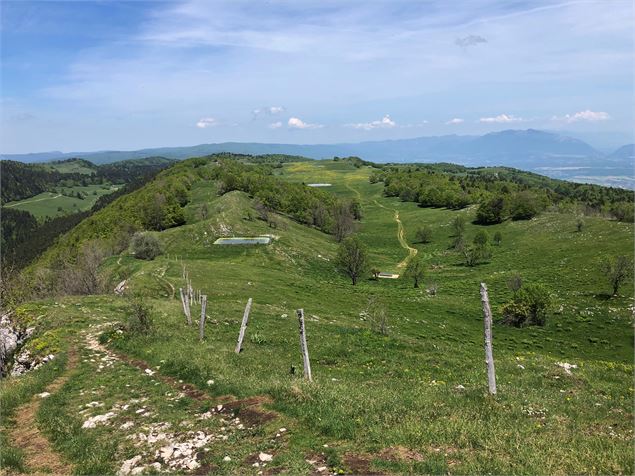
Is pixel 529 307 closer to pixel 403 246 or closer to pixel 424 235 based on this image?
pixel 403 246

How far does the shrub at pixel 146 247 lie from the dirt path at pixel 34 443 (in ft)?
196

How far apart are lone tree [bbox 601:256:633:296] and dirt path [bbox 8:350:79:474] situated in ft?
221

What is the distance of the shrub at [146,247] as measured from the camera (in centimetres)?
7356

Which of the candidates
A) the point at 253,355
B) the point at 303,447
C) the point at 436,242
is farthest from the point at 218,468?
the point at 436,242

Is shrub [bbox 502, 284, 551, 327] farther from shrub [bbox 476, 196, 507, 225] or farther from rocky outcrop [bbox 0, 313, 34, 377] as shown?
shrub [bbox 476, 196, 507, 225]

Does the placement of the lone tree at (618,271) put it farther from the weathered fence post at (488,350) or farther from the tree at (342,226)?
the tree at (342,226)

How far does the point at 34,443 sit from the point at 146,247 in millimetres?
65089

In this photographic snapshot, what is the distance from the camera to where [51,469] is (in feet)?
36.5

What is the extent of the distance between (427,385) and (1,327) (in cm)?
2594

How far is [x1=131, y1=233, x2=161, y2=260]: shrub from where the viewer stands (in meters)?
73.6

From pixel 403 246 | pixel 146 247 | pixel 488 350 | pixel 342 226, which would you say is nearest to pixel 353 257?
pixel 146 247

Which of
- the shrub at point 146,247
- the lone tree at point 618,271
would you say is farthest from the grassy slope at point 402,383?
the shrub at point 146,247

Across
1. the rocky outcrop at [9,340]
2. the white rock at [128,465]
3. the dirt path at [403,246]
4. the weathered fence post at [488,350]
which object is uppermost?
the weathered fence post at [488,350]

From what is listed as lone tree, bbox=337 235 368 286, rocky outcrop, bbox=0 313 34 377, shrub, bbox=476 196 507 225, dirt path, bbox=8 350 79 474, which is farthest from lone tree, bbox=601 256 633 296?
shrub, bbox=476 196 507 225
